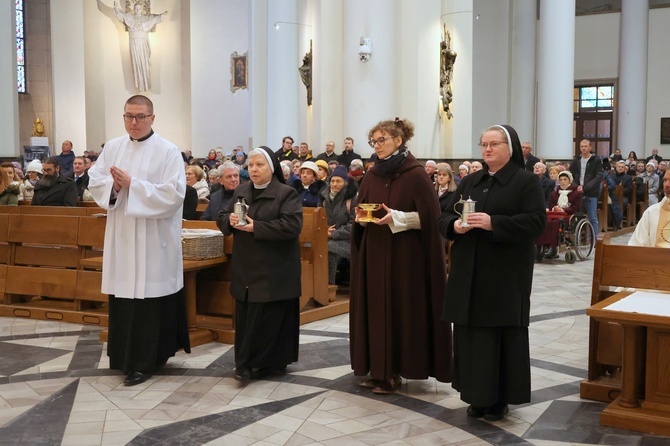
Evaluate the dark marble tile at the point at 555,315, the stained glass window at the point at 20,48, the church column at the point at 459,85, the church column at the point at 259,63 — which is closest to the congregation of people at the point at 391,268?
the dark marble tile at the point at 555,315

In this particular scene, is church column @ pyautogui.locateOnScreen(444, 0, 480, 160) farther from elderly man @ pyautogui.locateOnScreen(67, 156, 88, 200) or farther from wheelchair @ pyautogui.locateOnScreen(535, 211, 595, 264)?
elderly man @ pyautogui.locateOnScreen(67, 156, 88, 200)

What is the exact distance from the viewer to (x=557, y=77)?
59.1ft

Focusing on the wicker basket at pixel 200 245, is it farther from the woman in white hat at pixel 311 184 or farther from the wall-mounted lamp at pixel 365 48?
the wall-mounted lamp at pixel 365 48

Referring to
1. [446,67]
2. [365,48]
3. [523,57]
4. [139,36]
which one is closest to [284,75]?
[446,67]

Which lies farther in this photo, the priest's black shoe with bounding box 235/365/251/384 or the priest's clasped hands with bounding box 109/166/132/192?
the priest's black shoe with bounding box 235/365/251/384

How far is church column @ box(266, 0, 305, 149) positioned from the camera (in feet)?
60.0

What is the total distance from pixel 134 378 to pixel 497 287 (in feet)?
8.92

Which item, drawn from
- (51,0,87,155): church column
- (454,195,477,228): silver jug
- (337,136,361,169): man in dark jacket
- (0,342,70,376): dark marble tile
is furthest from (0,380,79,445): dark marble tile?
(51,0,87,155): church column

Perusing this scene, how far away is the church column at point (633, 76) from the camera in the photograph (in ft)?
78.5

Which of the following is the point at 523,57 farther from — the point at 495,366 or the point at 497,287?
the point at 495,366

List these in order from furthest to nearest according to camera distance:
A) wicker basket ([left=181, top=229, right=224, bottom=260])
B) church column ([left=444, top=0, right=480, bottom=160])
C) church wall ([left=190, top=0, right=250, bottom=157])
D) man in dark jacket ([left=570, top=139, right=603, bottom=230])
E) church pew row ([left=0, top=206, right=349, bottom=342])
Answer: church wall ([left=190, top=0, right=250, bottom=157]) → church column ([left=444, top=0, right=480, bottom=160]) → man in dark jacket ([left=570, top=139, right=603, bottom=230]) → church pew row ([left=0, top=206, right=349, bottom=342]) → wicker basket ([left=181, top=229, right=224, bottom=260])

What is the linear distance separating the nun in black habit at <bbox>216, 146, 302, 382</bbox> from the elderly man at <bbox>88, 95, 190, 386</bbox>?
1.53ft

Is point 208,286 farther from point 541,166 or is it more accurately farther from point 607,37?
point 607,37

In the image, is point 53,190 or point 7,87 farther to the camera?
point 7,87
